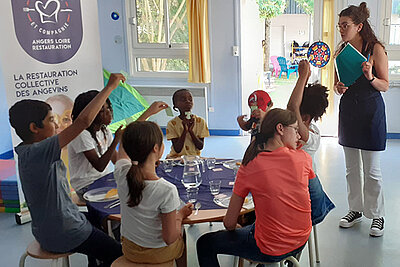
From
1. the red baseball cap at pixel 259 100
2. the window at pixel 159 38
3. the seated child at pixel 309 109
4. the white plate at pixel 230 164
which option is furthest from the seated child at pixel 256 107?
the window at pixel 159 38

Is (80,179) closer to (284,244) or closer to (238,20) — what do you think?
(284,244)

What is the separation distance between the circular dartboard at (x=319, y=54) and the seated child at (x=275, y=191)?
12.7 ft

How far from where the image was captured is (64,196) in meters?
2.27

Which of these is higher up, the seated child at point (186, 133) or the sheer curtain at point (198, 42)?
the sheer curtain at point (198, 42)

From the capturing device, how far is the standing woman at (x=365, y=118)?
10.3ft

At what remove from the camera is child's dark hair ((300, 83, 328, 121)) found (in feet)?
8.91

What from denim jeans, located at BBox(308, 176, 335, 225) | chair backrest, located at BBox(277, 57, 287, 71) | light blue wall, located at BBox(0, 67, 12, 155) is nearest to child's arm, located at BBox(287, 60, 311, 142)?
denim jeans, located at BBox(308, 176, 335, 225)

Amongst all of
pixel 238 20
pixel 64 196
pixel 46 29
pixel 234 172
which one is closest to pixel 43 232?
pixel 64 196

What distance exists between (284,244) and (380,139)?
5.23 feet

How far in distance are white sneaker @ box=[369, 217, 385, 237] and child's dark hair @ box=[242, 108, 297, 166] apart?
1.70m

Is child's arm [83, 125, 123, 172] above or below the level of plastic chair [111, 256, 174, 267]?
above

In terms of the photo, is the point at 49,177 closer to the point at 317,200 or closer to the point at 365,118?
the point at 317,200

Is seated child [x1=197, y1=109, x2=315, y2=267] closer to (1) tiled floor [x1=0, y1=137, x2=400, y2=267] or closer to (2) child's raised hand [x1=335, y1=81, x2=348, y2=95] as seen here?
(1) tiled floor [x1=0, y1=137, x2=400, y2=267]

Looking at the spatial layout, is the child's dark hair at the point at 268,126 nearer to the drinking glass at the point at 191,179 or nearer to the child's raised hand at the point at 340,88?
the drinking glass at the point at 191,179
